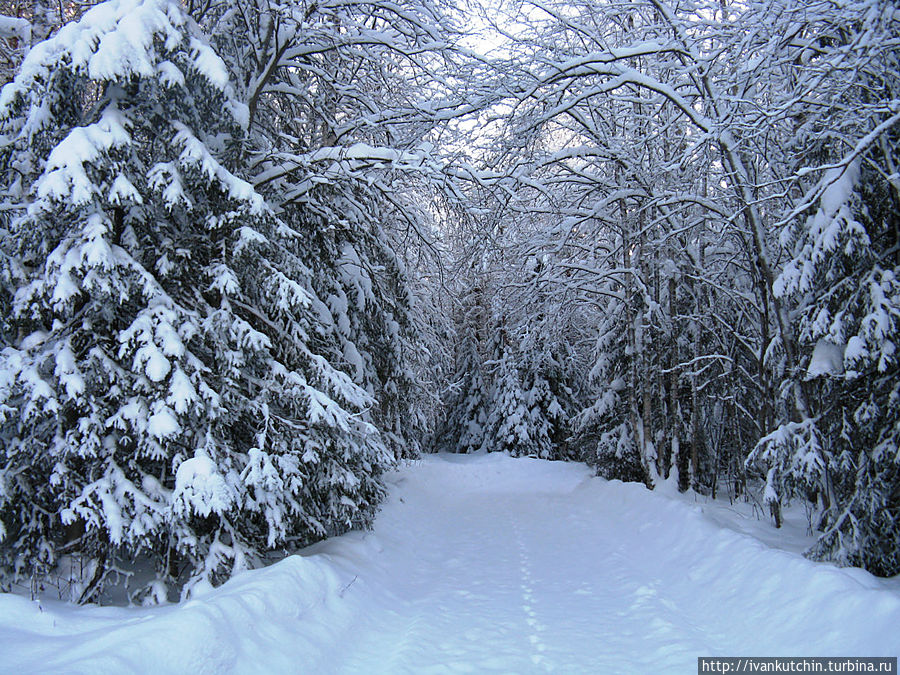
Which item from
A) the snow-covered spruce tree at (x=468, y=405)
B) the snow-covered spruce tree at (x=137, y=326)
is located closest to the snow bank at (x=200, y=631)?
the snow-covered spruce tree at (x=137, y=326)

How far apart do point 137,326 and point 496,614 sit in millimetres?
4278

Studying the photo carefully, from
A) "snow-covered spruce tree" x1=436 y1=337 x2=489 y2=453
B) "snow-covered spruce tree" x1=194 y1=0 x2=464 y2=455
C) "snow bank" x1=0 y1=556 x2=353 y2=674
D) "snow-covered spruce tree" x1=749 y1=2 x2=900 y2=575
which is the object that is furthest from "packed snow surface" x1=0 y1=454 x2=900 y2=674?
"snow-covered spruce tree" x1=436 y1=337 x2=489 y2=453

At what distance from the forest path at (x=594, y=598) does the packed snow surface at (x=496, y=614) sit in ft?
0.07

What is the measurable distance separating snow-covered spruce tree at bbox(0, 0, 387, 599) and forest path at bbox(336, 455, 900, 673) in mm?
1821

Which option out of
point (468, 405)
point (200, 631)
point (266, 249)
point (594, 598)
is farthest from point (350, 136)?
point (468, 405)

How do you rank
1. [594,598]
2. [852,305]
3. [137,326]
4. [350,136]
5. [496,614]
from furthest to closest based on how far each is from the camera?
[350,136] → [594,598] → [852,305] → [496,614] → [137,326]

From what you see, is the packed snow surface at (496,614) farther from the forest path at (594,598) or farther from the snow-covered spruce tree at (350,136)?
the snow-covered spruce tree at (350,136)

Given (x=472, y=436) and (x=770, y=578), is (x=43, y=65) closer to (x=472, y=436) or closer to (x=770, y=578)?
(x=770, y=578)

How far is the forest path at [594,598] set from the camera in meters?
4.29

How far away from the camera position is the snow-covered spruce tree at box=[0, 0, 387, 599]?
5023 millimetres

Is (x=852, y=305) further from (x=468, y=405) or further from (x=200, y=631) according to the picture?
(x=468, y=405)

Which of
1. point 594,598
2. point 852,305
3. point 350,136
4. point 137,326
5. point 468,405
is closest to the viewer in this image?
point 137,326

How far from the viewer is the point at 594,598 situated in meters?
5.94

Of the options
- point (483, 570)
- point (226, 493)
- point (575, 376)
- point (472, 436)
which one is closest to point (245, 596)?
point (226, 493)
